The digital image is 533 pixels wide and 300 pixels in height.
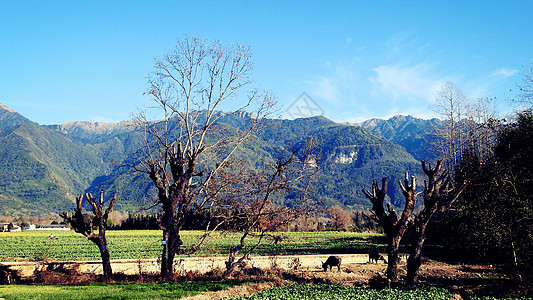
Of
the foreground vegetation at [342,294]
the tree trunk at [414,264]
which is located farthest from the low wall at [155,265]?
the tree trunk at [414,264]

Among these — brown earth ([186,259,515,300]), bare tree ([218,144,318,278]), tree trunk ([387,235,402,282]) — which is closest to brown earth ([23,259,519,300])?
brown earth ([186,259,515,300])

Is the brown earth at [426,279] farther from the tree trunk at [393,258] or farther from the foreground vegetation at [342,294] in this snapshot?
the foreground vegetation at [342,294]

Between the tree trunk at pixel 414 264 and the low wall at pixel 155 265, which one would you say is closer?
the tree trunk at pixel 414 264

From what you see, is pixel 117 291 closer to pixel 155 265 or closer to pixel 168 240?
pixel 168 240

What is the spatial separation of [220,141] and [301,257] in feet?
48.4

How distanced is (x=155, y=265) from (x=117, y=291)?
10.3 m

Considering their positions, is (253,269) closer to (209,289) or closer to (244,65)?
(209,289)

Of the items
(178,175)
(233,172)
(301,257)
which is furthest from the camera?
(301,257)

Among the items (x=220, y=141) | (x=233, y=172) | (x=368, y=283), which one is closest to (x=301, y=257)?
(x=368, y=283)

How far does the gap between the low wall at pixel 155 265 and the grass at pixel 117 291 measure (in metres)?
5.79

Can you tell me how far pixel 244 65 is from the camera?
24.6 metres

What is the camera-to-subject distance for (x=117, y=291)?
19.4 metres

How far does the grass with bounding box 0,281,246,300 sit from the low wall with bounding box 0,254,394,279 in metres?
5.79

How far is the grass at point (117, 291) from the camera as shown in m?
17.8
